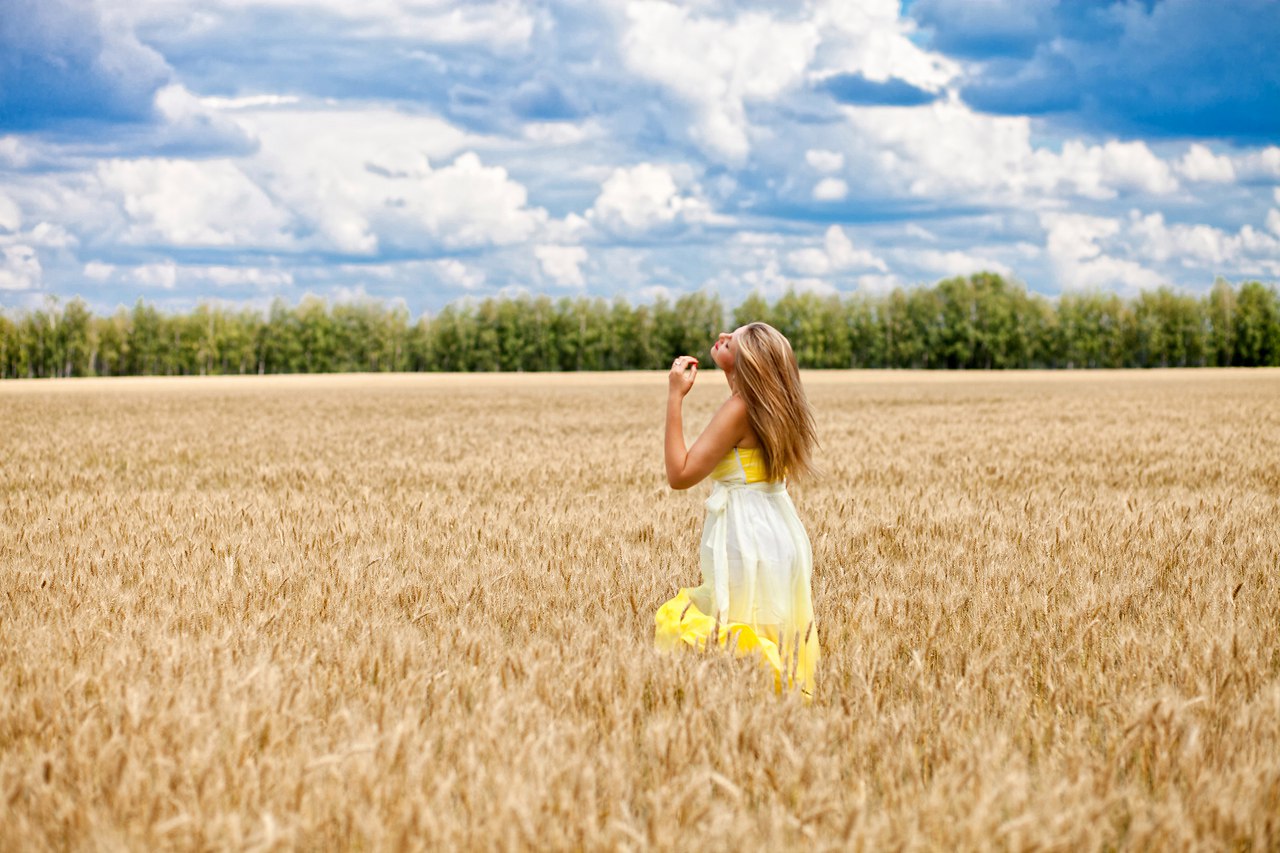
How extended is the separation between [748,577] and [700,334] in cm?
11762

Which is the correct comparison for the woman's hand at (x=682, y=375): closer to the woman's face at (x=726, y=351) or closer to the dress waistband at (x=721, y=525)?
the woman's face at (x=726, y=351)

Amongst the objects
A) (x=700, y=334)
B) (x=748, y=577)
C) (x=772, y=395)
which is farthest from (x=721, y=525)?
(x=700, y=334)

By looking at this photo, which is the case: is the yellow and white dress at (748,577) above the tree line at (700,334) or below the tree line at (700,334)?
below

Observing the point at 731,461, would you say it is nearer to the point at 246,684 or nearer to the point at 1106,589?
the point at 246,684

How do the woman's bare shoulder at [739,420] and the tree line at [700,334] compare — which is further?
the tree line at [700,334]

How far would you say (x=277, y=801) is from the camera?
2906 millimetres

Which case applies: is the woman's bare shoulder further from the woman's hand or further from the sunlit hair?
the woman's hand

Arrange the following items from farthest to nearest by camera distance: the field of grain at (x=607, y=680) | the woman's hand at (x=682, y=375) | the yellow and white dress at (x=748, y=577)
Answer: the woman's hand at (x=682, y=375) → the yellow and white dress at (x=748, y=577) → the field of grain at (x=607, y=680)

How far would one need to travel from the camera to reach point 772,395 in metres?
4.39

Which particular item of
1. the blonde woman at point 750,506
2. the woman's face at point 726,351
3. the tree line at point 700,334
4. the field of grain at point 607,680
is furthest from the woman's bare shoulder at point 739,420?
the tree line at point 700,334

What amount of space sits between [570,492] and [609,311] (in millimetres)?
115594

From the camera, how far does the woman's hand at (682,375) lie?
14.8 feet

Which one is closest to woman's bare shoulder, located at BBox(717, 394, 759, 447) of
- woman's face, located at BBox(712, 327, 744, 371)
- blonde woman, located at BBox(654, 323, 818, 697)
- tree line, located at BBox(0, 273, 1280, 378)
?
blonde woman, located at BBox(654, 323, 818, 697)

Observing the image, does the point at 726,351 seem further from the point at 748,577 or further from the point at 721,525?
the point at 748,577
